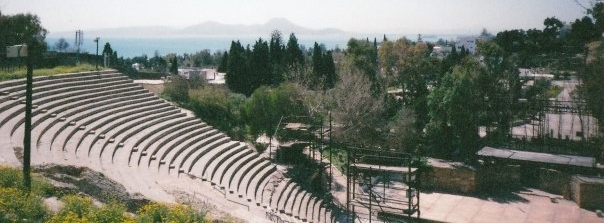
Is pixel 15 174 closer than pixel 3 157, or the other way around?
pixel 15 174

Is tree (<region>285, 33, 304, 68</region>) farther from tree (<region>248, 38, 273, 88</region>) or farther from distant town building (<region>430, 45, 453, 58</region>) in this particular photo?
distant town building (<region>430, 45, 453, 58</region>)

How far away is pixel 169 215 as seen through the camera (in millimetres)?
9117

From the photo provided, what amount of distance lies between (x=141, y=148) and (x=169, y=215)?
847cm

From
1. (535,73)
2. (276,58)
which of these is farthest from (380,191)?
(535,73)

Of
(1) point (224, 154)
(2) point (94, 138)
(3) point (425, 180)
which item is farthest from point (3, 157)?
(3) point (425, 180)

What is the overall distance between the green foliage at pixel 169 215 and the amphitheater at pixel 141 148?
2.28 metres

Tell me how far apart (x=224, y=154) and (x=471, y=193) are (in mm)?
13395

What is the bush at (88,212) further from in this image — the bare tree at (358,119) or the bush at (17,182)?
the bare tree at (358,119)

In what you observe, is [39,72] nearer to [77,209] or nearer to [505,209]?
[77,209]

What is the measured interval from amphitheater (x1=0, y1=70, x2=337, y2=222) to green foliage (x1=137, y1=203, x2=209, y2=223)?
2.28 metres

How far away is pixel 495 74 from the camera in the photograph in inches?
1352

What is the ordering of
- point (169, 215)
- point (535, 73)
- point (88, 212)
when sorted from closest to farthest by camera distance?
point (88, 212) < point (169, 215) < point (535, 73)

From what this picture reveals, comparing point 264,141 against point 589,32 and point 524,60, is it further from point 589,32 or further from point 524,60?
point 589,32

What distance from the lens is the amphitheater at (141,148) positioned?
13633 mm
